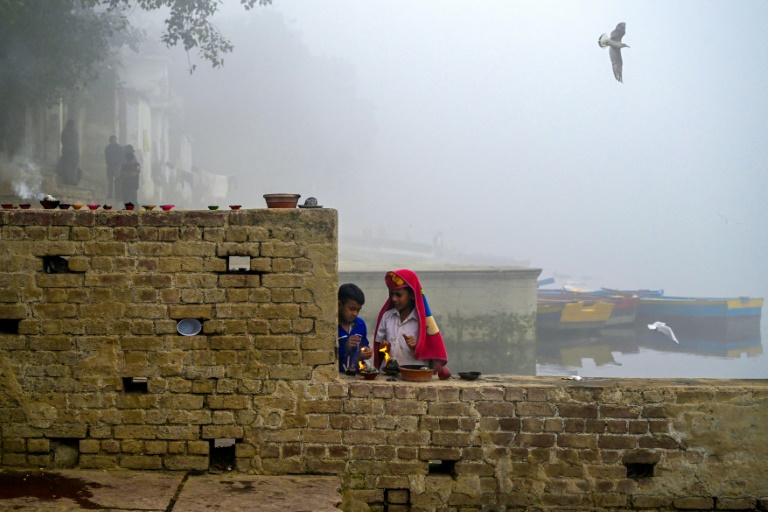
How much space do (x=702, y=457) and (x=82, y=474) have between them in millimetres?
4135

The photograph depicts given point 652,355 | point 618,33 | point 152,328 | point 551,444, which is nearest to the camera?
point 152,328

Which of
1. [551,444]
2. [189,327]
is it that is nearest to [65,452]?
[189,327]

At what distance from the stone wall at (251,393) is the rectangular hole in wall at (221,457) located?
0.03 meters

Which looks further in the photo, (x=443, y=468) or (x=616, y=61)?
(x=616, y=61)

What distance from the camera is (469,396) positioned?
4.66 meters

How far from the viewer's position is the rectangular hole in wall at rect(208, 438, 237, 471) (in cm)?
462

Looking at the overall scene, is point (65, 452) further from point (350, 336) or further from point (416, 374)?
point (416, 374)

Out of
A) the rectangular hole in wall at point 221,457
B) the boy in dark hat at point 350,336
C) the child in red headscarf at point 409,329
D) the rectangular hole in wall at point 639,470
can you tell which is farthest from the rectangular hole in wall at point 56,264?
the rectangular hole in wall at point 639,470

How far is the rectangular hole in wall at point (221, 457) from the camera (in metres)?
4.62

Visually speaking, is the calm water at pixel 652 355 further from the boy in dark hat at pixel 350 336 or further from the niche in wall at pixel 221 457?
the niche in wall at pixel 221 457

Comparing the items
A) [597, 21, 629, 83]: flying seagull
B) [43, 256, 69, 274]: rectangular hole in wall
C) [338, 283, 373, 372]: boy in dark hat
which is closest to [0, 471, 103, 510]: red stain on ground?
[43, 256, 69, 274]: rectangular hole in wall

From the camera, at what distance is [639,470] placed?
4.82 metres

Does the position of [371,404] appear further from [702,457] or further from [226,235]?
[702,457]

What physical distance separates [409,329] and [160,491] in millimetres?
2068
